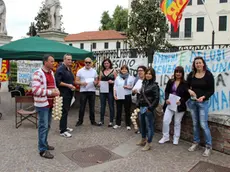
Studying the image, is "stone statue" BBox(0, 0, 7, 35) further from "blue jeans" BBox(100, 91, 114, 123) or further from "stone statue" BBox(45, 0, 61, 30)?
"blue jeans" BBox(100, 91, 114, 123)

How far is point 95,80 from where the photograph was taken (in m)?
6.92

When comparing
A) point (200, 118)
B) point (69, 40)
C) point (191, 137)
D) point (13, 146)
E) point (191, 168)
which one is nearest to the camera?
point (191, 168)

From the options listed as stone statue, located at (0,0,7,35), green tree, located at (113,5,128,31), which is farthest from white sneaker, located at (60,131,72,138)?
green tree, located at (113,5,128,31)

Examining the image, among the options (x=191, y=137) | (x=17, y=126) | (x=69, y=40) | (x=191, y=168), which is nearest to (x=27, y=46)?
(x=17, y=126)

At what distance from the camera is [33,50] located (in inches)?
296

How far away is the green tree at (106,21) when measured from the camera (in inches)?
2441

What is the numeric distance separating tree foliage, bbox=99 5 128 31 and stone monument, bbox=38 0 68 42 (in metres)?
37.2

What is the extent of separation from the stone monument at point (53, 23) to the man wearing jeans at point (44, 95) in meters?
7.64

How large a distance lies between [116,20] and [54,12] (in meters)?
45.9

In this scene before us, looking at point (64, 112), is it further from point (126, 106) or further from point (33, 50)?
point (33, 50)

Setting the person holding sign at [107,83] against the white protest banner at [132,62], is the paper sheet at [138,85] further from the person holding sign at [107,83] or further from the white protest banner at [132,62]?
the white protest banner at [132,62]

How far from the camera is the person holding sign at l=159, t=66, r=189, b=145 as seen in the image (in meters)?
5.16

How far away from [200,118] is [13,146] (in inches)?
150

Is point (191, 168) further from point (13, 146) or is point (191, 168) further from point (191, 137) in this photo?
point (13, 146)
